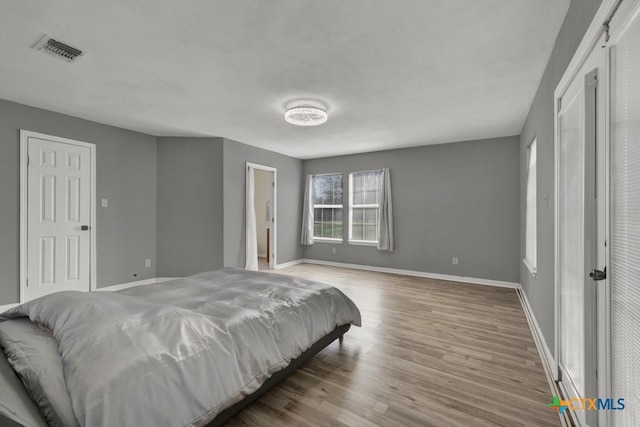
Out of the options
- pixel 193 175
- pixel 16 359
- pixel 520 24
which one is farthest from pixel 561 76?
pixel 193 175

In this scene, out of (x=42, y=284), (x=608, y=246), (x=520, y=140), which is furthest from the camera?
(x=520, y=140)

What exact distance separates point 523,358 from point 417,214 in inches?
135

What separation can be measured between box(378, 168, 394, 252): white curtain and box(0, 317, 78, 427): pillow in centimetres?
515

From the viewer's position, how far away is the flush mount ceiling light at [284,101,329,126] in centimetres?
331

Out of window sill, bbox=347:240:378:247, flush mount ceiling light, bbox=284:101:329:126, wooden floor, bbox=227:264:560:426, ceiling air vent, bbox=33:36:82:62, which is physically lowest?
wooden floor, bbox=227:264:560:426

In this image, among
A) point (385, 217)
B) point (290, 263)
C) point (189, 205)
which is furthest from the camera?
point (290, 263)

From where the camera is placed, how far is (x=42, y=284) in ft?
11.9

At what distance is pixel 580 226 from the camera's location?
62.7 inches

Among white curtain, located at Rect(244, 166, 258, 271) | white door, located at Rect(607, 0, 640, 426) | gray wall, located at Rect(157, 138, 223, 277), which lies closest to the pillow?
white door, located at Rect(607, 0, 640, 426)

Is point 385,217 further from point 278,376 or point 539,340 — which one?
point 278,376

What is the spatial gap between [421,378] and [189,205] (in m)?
4.43

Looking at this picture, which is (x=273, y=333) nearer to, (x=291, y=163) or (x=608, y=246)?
(x=608, y=246)

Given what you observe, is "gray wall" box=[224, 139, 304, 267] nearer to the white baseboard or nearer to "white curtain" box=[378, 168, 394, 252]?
"white curtain" box=[378, 168, 394, 252]

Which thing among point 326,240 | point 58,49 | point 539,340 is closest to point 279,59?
point 58,49
